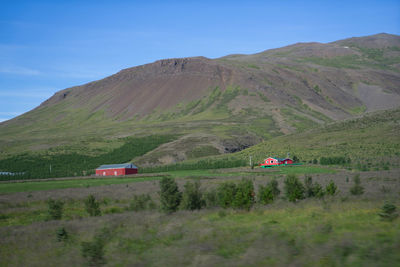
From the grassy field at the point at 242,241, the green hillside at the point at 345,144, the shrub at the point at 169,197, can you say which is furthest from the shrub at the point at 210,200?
the green hillside at the point at 345,144

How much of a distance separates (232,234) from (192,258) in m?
3.52

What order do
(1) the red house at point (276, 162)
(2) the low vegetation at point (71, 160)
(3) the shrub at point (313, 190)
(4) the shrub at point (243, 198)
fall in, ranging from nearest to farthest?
(4) the shrub at point (243, 198)
(3) the shrub at point (313, 190)
(1) the red house at point (276, 162)
(2) the low vegetation at point (71, 160)

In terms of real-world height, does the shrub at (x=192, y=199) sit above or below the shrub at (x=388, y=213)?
below

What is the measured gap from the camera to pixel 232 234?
13.4m

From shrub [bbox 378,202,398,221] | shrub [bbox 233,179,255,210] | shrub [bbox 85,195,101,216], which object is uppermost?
shrub [bbox 378,202,398,221]

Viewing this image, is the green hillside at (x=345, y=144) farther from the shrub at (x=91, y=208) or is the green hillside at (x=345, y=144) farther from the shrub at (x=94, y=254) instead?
the shrub at (x=94, y=254)

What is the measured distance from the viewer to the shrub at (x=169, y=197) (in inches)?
1083

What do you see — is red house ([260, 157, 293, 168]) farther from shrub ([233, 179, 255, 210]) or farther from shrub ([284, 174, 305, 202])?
shrub ([233, 179, 255, 210])

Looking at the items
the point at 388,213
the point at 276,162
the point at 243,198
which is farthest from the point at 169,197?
the point at 276,162

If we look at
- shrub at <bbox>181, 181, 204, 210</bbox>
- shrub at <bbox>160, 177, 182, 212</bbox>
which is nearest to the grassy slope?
shrub at <bbox>181, 181, 204, 210</bbox>

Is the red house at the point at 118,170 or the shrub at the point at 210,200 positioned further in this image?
the red house at the point at 118,170

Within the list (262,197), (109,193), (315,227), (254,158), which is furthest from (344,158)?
(315,227)

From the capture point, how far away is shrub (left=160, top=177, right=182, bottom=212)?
1083 inches

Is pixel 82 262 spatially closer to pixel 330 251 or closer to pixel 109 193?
pixel 330 251
